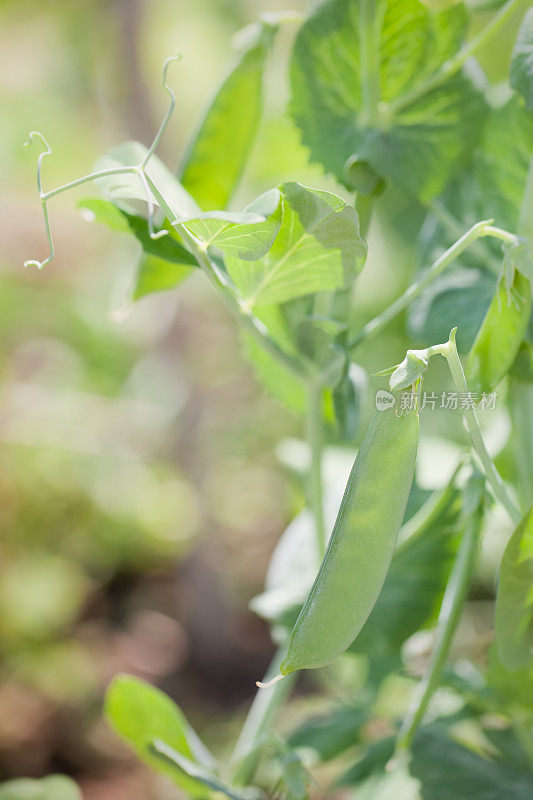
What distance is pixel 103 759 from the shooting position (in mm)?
926

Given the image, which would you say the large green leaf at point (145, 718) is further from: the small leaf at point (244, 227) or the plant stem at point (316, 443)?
the small leaf at point (244, 227)

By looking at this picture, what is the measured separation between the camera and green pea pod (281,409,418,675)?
0.64 ft

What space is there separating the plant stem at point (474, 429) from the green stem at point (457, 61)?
115 millimetres

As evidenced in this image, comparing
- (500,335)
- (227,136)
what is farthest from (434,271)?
(227,136)

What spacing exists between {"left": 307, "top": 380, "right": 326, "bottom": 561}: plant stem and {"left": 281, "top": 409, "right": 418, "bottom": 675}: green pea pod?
3.0 inches

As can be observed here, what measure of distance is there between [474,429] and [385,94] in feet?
0.48

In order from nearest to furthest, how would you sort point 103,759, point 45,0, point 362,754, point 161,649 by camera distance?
point 362,754 → point 103,759 → point 161,649 → point 45,0

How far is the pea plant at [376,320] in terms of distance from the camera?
199 mm

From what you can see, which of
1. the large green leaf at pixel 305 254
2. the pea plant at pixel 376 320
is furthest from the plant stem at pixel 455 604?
the large green leaf at pixel 305 254

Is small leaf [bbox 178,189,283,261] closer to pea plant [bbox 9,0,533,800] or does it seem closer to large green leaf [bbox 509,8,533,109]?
pea plant [bbox 9,0,533,800]

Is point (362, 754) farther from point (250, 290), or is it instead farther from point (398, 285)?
point (398, 285)

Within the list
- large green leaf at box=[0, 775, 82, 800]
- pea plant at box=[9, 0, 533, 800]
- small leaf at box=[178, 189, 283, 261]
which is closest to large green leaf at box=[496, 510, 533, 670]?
pea plant at box=[9, 0, 533, 800]

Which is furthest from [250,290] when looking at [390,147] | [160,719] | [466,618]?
[466,618]

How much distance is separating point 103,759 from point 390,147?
2.93 ft
